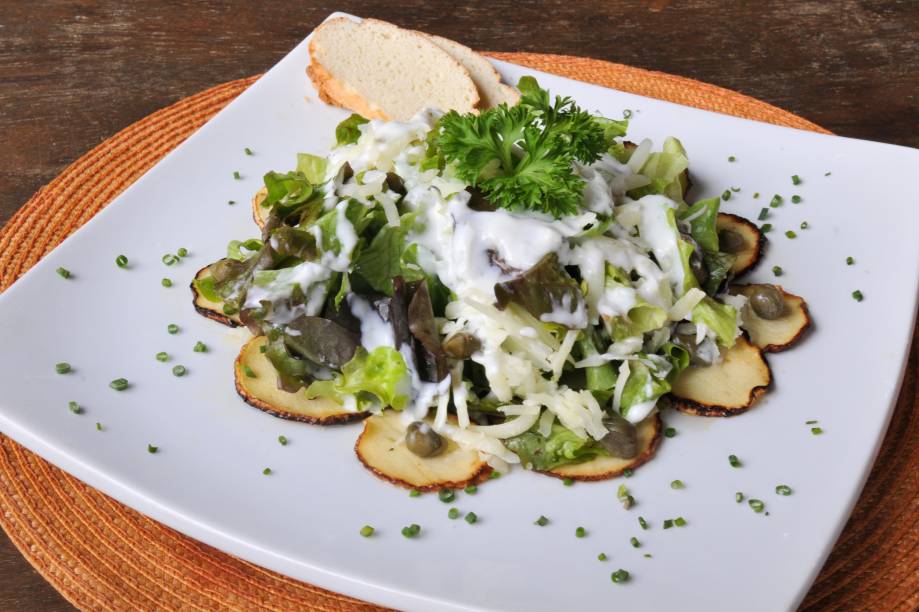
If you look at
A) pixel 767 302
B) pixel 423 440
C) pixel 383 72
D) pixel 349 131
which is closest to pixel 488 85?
pixel 383 72

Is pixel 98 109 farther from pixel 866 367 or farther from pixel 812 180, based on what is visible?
pixel 866 367

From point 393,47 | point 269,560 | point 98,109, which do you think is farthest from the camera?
point 98,109

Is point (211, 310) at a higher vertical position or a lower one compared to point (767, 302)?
lower

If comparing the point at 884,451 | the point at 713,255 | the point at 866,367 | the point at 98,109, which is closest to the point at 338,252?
the point at 713,255

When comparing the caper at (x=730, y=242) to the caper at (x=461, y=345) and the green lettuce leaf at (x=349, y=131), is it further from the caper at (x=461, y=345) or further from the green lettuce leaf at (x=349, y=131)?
the green lettuce leaf at (x=349, y=131)

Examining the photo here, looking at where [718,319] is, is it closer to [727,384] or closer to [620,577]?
[727,384]

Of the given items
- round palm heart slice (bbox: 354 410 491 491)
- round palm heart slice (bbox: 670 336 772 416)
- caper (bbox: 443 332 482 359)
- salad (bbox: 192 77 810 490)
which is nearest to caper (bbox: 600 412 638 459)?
salad (bbox: 192 77 810 490)
